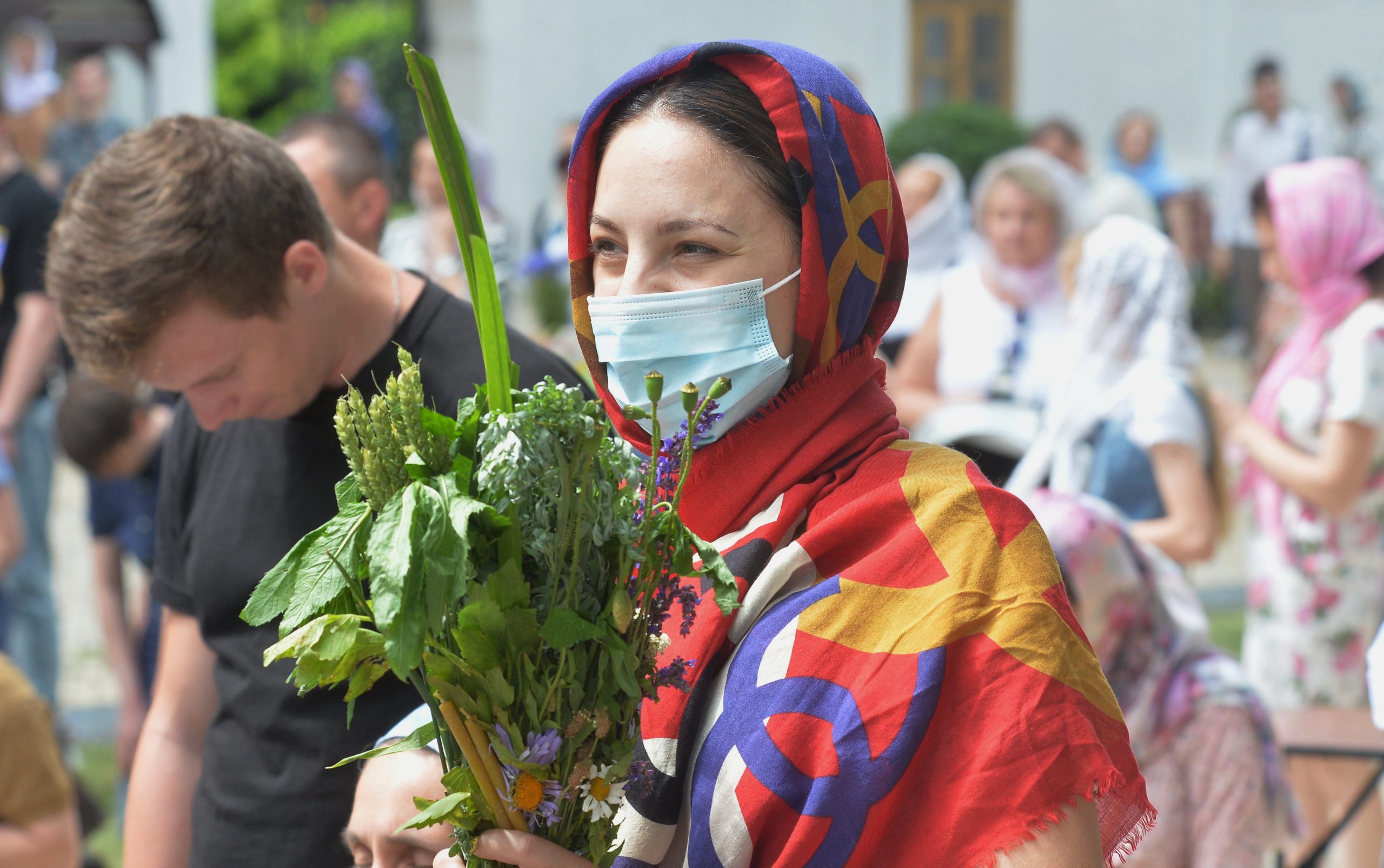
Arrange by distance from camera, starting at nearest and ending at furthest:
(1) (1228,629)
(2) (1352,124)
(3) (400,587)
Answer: (3) (400,587) → (1) (1228,629) → (2) (1352,124)

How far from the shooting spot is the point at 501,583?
4.00 ft

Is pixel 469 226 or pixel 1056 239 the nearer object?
pixel 469 226

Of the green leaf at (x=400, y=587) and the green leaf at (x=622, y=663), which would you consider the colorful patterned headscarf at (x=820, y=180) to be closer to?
the green leaf at (x=622, y=663)

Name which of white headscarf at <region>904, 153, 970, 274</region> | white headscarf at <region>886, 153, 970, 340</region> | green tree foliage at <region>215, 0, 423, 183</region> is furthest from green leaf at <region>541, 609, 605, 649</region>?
green tree foliage at <region>215, 0, 423, 183</region>

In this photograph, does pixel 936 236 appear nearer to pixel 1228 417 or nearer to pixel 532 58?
pixel 1228 417

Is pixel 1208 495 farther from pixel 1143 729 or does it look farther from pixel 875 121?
pixel 875 121

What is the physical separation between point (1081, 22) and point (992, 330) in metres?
16.0

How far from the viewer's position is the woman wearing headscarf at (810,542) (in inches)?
53.9

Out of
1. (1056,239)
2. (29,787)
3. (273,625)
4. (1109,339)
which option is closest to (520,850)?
(273,625)

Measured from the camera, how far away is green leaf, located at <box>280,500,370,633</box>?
1218mm

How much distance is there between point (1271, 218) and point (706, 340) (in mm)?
3670

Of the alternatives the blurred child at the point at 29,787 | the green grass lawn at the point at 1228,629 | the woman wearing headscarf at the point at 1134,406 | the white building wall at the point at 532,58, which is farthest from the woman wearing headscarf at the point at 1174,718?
the white building wall at the point at 532,58

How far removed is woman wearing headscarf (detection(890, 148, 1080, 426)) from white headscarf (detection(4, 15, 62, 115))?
5102 millimetres

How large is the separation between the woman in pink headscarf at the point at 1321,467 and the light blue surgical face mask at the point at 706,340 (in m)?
3.05
